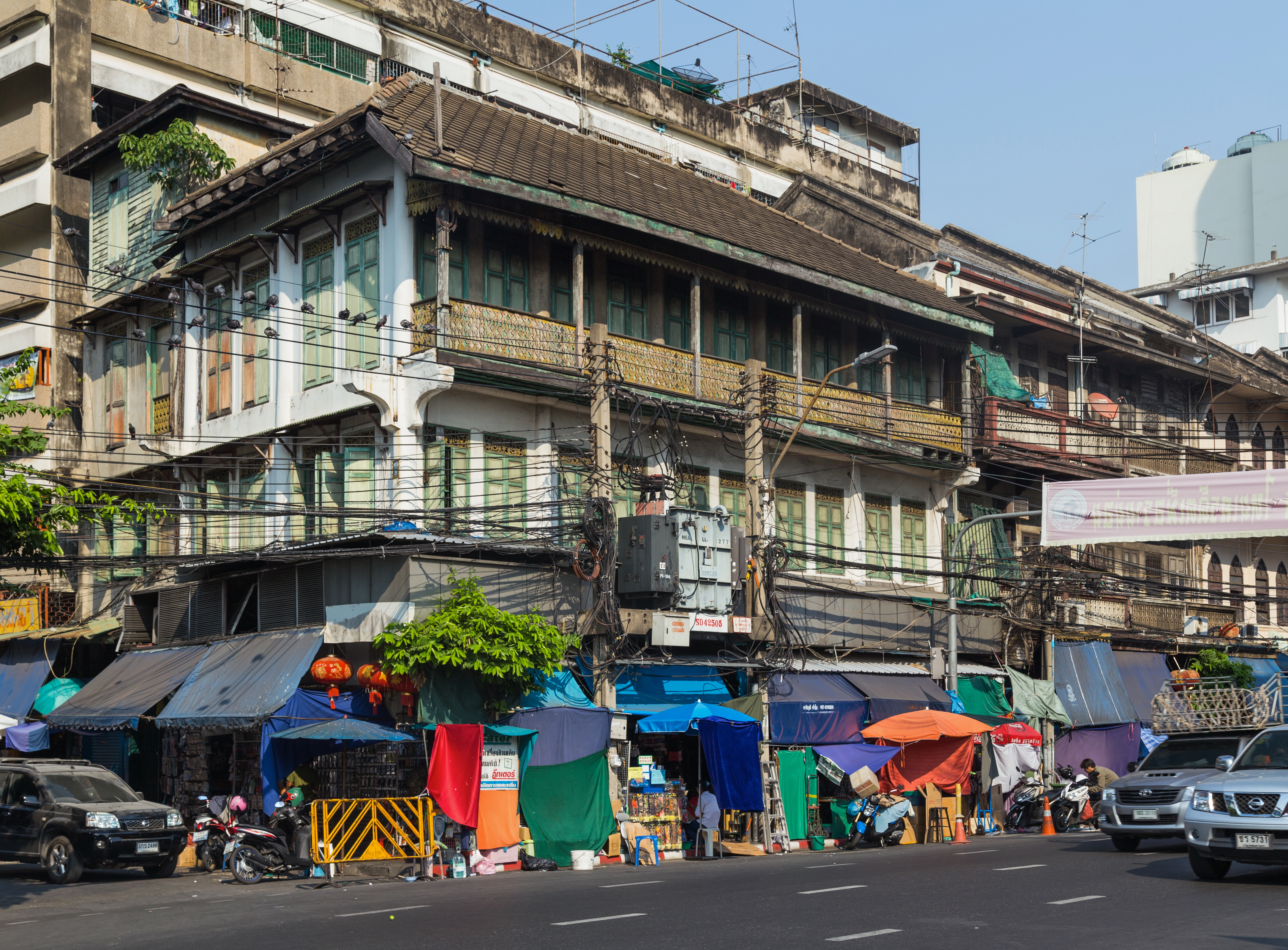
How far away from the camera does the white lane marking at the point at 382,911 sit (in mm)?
15164

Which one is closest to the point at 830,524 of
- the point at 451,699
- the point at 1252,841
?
the point at 451,699

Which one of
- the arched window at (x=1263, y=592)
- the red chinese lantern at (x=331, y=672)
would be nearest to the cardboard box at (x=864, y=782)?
the red chinese lantern at (x=331, y=672)

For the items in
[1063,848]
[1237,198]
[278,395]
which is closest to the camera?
[1063,848]

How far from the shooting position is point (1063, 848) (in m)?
22.0

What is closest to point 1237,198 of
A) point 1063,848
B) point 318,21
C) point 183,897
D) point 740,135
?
point 740,135

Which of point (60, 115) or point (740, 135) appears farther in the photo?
point (740, 135)

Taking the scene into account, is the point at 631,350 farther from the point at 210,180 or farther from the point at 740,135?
the point at 740,135

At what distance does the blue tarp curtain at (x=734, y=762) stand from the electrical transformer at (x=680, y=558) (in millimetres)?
2280

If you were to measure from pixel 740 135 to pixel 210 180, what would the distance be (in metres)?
22.3

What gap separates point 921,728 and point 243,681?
12.0 m

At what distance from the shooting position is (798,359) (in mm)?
29312

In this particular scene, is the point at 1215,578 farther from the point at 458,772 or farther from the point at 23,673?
the point at 23,673

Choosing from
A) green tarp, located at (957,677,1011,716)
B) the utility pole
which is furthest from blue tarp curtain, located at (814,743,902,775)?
green tarp, located at (957,677,1011,716)

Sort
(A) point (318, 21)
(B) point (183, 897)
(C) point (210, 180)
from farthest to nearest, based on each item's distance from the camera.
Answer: (A) point (318, 21), (C) point (210, 180), (B) point (183, 897)
